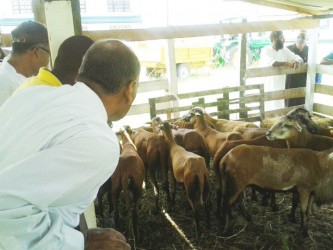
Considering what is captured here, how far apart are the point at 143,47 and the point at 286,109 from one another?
37.0ft

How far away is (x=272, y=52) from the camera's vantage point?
7.99m

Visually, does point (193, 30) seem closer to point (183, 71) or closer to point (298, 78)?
point (298, 78)

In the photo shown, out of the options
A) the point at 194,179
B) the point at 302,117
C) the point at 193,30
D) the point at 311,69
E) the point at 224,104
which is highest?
the point at 193,30

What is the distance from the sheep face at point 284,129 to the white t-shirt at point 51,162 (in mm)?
3843

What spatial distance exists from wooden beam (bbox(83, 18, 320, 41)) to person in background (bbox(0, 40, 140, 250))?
2221mm

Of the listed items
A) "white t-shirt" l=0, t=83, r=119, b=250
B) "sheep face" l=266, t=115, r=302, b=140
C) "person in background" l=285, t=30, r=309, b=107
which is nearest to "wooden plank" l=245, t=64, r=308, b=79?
"person in background" l=285, t=30, r=309, b=107

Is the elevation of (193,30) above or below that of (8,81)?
above

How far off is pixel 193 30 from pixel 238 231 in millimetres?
2924

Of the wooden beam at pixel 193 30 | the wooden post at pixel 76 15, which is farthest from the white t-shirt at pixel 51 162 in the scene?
the wooden beam at pixel 193 30

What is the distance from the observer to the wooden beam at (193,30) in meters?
3.85

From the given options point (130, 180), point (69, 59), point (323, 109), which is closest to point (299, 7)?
point (323, 109)

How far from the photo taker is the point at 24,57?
3.06 meters

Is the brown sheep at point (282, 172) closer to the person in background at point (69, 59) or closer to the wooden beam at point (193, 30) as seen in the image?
the wooden beam at point (193, 30)

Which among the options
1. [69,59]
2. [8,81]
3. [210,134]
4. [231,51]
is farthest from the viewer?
[231,51]
